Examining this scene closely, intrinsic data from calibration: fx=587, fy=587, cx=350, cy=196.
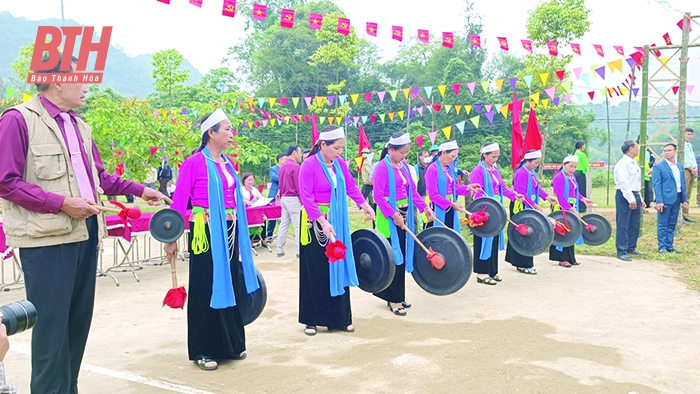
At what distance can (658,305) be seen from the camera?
Answer: 21.6ft

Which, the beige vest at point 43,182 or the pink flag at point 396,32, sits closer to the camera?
the beige vest at point 43,182

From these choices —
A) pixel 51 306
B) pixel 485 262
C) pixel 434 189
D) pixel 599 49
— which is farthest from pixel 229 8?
pixel 599 49

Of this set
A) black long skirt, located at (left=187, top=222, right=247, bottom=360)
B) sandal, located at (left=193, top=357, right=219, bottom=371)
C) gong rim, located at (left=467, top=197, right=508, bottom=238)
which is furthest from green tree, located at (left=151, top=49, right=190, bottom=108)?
sandal, located at (left=193, top=357, right=219, bottom=371)

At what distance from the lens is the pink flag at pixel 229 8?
9828 mm

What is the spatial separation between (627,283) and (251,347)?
207 inches

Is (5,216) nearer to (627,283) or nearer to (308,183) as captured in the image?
(308,183)

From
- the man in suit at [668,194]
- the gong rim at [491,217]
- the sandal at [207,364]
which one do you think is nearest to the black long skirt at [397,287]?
the gong rim at [491,217]

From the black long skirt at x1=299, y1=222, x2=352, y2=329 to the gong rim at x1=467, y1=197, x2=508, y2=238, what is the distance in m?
2.73

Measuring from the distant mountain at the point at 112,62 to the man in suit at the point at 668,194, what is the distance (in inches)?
5531

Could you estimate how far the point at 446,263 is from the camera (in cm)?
602

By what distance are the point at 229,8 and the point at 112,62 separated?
161 meters

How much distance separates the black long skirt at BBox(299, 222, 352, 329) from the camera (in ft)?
18.2

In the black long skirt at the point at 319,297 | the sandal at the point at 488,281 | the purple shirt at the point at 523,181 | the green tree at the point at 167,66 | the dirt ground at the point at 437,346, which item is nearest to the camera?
the dirt ground at the point at 437,346

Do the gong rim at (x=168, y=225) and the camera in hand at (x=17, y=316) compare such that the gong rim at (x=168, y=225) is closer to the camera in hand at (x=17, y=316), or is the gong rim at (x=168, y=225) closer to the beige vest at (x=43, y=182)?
the beige vest at (x=43, y=182)
